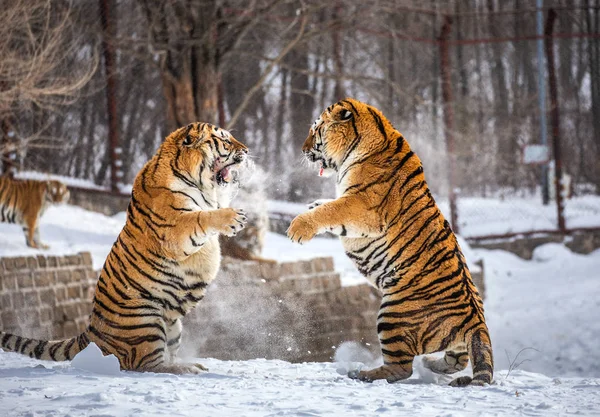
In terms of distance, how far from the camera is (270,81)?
37.6ft

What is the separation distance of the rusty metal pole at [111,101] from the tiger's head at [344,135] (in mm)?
6568

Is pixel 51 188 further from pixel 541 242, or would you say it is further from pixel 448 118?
pixel 541 242

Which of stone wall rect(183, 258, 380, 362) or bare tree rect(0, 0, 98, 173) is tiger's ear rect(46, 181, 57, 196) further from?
stone wall rect(183, 258, 380, 362)

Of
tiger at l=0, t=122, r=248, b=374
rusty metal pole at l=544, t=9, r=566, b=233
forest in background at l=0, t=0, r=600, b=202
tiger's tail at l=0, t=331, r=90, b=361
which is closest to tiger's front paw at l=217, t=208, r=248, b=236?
tiger at l=0, t=122, r=248, b=374

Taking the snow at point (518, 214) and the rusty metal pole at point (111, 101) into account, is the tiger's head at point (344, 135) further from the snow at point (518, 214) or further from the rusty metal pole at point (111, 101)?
the snow at point (518, 214)

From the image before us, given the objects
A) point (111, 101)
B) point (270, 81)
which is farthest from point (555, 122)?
point (111, 101)

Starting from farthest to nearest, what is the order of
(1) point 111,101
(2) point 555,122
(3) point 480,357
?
(2) point 555,122 < (1) point 111,101 < (3) point 480,357

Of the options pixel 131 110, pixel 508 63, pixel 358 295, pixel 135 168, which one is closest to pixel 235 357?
pixel 358 295

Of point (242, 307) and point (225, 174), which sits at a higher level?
point (225, 174)

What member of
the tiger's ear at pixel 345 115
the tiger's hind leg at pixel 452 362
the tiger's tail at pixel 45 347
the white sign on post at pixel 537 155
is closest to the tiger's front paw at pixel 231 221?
the tiger's ear at pixel 345 115

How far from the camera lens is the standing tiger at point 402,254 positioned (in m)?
3.92

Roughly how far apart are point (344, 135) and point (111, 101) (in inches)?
273

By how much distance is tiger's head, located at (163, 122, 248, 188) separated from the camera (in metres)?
4.13

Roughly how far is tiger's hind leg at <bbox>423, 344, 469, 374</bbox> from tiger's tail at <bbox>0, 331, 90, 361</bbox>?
186 cm
